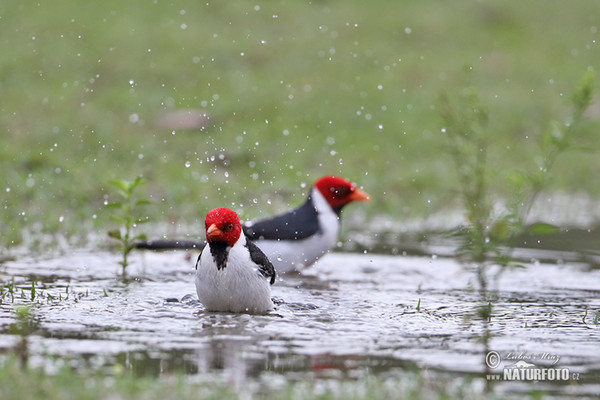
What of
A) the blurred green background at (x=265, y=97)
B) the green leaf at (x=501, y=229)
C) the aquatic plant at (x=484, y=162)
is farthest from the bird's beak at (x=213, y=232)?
the blurred green background at (x=265, y=97)

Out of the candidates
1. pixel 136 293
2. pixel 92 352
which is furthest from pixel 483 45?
pixel 92 352

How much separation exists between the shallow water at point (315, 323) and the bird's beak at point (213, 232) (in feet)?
1.47

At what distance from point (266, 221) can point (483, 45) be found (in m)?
11.1

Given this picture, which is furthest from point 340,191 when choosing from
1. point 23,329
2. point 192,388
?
point 192,388

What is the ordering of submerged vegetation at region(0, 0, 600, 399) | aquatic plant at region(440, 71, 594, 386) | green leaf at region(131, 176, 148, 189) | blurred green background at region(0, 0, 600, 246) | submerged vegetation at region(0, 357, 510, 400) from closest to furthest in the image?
submerged vegetation at region(0, 357, 510, 400) → aquatic plant at region(440, 71, 594, 386) → submerged vegetation at region(0, 0, 600, 399) → green leaf at region(131, 176, 148, 189) → blurred green background at region(0, 0, 600, 246)

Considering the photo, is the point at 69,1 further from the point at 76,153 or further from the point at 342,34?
the point at 76,153

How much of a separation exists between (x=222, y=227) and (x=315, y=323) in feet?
2.39

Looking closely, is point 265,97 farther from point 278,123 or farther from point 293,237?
point 293,237

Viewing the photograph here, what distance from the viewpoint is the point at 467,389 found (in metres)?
4.01

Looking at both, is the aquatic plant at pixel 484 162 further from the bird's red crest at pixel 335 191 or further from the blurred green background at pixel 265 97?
the blurred green background at pixel 265 97

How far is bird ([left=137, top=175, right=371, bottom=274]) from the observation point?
7258mm

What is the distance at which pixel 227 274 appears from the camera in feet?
17.8

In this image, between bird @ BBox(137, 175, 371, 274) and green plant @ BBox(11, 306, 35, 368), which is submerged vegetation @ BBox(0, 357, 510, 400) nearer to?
green plant @ BBox(11, 306, 35, 368)

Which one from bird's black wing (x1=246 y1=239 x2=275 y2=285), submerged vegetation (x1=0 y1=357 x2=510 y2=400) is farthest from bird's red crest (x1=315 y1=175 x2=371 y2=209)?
submerged vegetation (x1=0 y1=357 x2=510 y2=400)
